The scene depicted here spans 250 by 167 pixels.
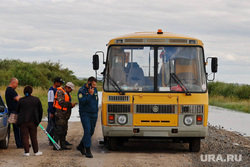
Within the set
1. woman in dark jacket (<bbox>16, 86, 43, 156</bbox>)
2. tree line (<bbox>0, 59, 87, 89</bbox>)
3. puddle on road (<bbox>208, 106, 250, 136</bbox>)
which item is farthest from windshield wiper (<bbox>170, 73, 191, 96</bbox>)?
tree line (<bbox>0, 59, 87, 89</bbox>)

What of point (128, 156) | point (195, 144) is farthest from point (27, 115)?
point (195, 144)

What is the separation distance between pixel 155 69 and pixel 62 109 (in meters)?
2.53

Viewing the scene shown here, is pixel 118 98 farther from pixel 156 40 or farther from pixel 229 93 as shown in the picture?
pixel 229 93

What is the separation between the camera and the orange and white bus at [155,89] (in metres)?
12.2

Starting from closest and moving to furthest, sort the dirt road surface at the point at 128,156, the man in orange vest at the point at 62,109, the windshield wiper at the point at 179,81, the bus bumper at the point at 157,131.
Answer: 1. the dirt road surface at the point at 128,156
2. the bus bumper at the point at 157,131
3. the windshield wiper at the point at 179,81
4. the man in orange vest at the point at 62,109

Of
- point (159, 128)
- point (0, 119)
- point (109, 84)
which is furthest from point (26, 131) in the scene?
point (159, 128)

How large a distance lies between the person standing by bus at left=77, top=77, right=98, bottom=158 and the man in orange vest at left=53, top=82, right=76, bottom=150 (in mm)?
1089

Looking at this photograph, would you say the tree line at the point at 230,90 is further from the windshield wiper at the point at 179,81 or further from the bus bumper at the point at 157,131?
the bus bumper at the point at 157,131

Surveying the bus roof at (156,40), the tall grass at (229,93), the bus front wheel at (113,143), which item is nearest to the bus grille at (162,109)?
the bus front wheel at (113,143)

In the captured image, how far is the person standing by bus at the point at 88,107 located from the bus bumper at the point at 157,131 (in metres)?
0.67

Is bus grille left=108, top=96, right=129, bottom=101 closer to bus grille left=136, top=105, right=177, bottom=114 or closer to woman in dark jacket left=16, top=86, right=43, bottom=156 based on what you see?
bus grille left=136, top=105, right=177, bottom=114

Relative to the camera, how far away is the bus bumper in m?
12.2

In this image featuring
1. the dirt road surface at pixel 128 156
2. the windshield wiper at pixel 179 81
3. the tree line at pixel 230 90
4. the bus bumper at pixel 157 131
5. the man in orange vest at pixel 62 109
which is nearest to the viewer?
the dirt road surface at pixel 128 156

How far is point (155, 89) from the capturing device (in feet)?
41.0
